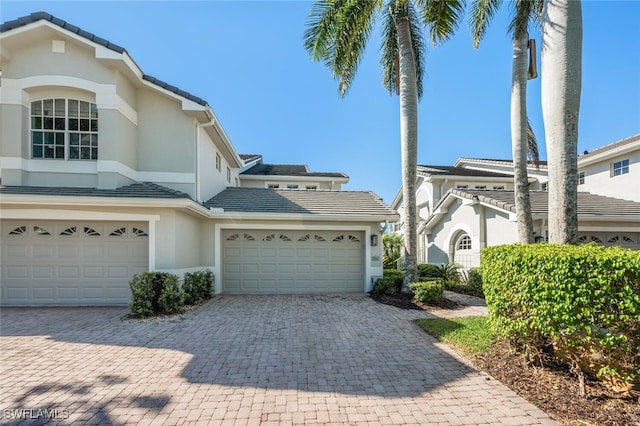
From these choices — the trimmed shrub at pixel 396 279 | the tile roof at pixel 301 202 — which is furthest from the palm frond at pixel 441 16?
the trimmed shrub at pixel 396 279

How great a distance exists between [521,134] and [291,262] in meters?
8.84

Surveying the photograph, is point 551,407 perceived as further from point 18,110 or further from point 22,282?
point 18,110

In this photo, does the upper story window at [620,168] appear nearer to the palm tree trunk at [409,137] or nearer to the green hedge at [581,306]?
the palm tree trunk at [409,137]

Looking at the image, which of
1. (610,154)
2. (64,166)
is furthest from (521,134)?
(64,166)

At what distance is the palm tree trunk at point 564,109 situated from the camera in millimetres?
5168

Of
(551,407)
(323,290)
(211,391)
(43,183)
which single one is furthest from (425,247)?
(43,183)

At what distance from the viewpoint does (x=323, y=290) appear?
36.2 ft

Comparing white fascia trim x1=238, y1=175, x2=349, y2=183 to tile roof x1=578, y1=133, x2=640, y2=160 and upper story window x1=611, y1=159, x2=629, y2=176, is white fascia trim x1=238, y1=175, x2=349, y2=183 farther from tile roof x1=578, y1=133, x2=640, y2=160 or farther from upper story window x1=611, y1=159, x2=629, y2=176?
upper story window x1=611, y1=159, x2=629, y2=176

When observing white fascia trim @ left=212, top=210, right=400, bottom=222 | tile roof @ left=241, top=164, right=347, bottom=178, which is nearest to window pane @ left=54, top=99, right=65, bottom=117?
white fascia trim @ left=212, top=210, right=400, bottom=222

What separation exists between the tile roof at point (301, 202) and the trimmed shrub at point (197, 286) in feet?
8.05

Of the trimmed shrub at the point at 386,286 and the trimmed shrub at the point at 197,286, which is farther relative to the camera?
the trimmed shrub at the point at 386,286

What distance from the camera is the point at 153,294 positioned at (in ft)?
25.8

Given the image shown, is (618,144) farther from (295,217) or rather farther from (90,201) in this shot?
(90,201)

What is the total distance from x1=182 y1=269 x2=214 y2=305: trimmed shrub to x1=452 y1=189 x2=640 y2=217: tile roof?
11.6 meters
